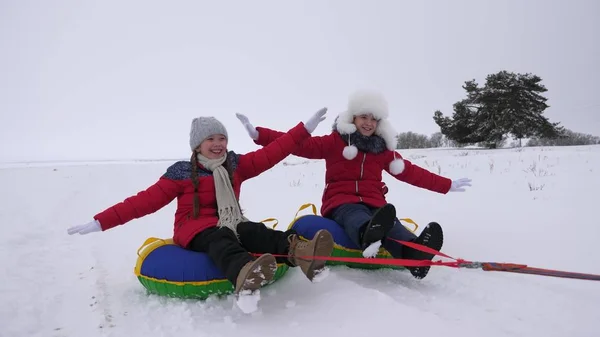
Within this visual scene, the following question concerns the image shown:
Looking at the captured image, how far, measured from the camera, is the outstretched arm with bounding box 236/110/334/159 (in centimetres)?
376

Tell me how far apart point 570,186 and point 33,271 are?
22.3ft

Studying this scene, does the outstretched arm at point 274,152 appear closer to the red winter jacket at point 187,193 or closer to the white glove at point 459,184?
the red winter jacket at point 187,193

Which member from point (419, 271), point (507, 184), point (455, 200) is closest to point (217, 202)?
point (419, 271)

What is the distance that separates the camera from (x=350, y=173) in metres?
3.71

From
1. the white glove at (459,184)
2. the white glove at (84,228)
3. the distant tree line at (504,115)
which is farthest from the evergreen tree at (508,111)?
the white glove at (84,228)

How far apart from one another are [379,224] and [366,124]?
1431 millimetres

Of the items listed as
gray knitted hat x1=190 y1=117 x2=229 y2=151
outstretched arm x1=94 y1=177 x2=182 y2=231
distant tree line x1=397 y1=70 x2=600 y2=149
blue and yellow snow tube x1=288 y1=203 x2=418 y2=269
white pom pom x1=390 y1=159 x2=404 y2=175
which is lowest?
blue and yellow snow tube x1=288 y1=203 x2=418 y2=269

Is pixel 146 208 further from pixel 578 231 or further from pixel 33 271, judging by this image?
pixel 578 231

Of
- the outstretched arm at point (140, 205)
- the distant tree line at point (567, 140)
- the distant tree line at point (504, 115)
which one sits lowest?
the outstretched arm at point (140, 205)

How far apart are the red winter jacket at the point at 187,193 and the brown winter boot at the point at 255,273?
33.4 inches

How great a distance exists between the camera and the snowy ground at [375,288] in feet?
7.11

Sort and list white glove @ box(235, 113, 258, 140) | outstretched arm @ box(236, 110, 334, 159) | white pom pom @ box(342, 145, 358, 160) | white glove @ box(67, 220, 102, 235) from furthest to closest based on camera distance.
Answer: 1. white glove @ box(235, 113, 258, 140)
2. outstretched arm @ box(236, 110, 334, 159)
3. white pom pom @ box(342, 145, 358, 160)
4. white glove @ box(67, 220, 102, 235)

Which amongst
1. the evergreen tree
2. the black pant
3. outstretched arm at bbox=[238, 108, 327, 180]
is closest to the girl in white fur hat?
outstretched arm at bbox=[238, 108, 327, 180]

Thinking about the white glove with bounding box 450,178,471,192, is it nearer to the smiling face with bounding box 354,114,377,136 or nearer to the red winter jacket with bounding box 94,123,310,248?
the smiling face with bounding box 354,114,377,136
